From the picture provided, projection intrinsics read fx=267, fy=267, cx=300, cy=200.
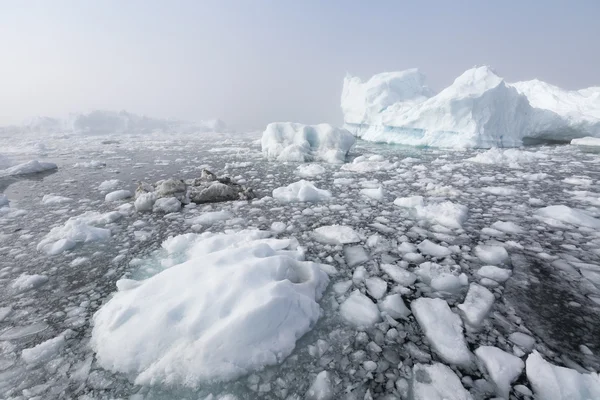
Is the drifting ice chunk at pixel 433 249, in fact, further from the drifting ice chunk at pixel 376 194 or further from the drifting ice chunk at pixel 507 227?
the drifting ice chunk at pixel 376 194

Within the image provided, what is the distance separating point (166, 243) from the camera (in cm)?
249

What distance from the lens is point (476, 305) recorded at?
161 cm

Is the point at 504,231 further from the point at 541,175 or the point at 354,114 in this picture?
the point at 354,114

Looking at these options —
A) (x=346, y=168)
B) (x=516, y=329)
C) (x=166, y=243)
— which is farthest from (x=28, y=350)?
(x=346, y=168)

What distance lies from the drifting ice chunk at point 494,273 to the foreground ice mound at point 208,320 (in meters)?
1.19

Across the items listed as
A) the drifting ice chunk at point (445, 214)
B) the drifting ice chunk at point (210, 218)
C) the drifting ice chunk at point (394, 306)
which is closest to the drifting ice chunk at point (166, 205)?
the drifting ice chunk at point (210, 218)

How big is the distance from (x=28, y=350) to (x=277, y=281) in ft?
4.31

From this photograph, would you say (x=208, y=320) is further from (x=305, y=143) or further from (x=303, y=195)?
(x=305, y=143)

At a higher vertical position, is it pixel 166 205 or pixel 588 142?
pixel 588 142

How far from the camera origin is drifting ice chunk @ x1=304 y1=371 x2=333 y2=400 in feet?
3.69

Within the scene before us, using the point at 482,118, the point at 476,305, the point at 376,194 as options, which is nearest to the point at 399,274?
the point at 476,305

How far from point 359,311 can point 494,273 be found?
3.68ft

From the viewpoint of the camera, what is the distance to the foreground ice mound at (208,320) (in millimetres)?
1226

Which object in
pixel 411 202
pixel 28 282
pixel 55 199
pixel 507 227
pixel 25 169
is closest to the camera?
pixel 28 282
